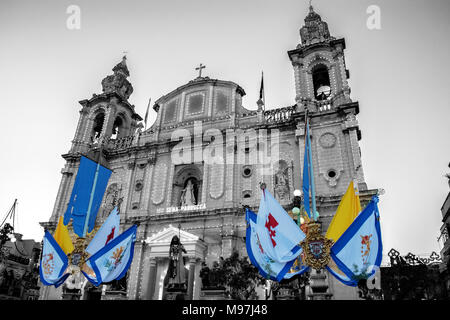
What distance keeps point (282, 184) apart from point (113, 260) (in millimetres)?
11911

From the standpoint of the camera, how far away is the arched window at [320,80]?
1000 inches

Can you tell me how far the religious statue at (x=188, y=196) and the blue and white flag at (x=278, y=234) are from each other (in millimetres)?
12799

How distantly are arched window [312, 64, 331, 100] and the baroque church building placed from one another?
0.34 ft

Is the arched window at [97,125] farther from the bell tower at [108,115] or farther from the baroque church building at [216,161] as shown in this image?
the baroque church building at [216,161]

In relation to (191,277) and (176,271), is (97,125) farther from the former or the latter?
(176,271)

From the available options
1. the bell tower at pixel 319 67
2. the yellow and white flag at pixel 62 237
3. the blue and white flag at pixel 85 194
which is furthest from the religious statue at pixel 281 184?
the yellow and white flag at pixel 62 237

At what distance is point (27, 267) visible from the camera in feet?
120

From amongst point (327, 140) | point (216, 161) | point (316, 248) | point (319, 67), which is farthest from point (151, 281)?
point (319, 67)

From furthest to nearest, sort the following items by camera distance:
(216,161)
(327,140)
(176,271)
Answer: (216,161) < (327,140) < (176,271)

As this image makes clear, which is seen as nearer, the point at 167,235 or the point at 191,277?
the point at 191,277

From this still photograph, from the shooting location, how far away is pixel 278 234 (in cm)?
1031

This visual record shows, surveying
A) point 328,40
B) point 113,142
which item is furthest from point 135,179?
point 328,40

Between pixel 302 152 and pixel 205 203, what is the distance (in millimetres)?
7666

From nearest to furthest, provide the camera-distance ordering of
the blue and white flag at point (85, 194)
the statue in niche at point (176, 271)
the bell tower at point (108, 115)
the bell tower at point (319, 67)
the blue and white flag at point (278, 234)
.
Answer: the blue and white flag at point (278, 234)
the statue in niche at point (176, 271)
the blue and white flag at point (85, 194)
the bell tower at point (319, 67)
the bell tower at point (108, 115)
